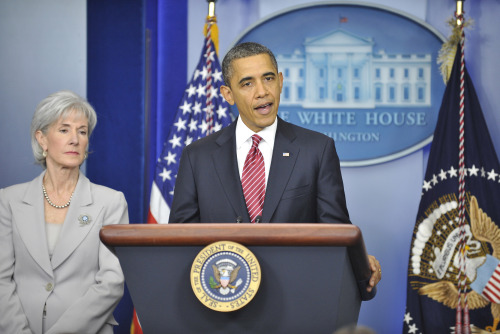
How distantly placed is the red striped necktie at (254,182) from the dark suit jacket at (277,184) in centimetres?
2

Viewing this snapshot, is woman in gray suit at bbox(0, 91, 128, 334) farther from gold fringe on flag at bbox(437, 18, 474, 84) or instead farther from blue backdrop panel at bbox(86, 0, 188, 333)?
gold fringe on flag at bbox(437, 18, 474, 84)

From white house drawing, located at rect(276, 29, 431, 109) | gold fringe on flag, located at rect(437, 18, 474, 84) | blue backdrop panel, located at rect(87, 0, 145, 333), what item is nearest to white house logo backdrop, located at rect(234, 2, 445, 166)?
white house drawing, located at rect(276, 29, 431, 109)

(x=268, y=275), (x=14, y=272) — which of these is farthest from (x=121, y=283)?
(x=268, y=275)

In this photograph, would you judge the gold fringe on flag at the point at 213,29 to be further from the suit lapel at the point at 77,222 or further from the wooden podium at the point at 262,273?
the wooden podium at the point at 262,273

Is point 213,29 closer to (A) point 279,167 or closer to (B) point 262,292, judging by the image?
(A) point 279,167

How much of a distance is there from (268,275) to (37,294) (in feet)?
4.58

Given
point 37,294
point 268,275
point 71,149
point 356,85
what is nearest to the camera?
point 268,275

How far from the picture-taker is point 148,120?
406 centimetres

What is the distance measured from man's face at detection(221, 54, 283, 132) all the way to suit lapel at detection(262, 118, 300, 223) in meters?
0.07

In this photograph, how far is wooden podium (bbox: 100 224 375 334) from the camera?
1231mm

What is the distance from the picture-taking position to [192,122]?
3.79 meters

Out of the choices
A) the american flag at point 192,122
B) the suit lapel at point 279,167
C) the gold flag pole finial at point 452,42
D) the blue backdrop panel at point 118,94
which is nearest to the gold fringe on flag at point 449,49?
the gold flag pole finial at point 452,42

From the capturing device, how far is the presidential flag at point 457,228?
3426 millimetres

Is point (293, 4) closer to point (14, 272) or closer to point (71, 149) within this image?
point (71, 149)
